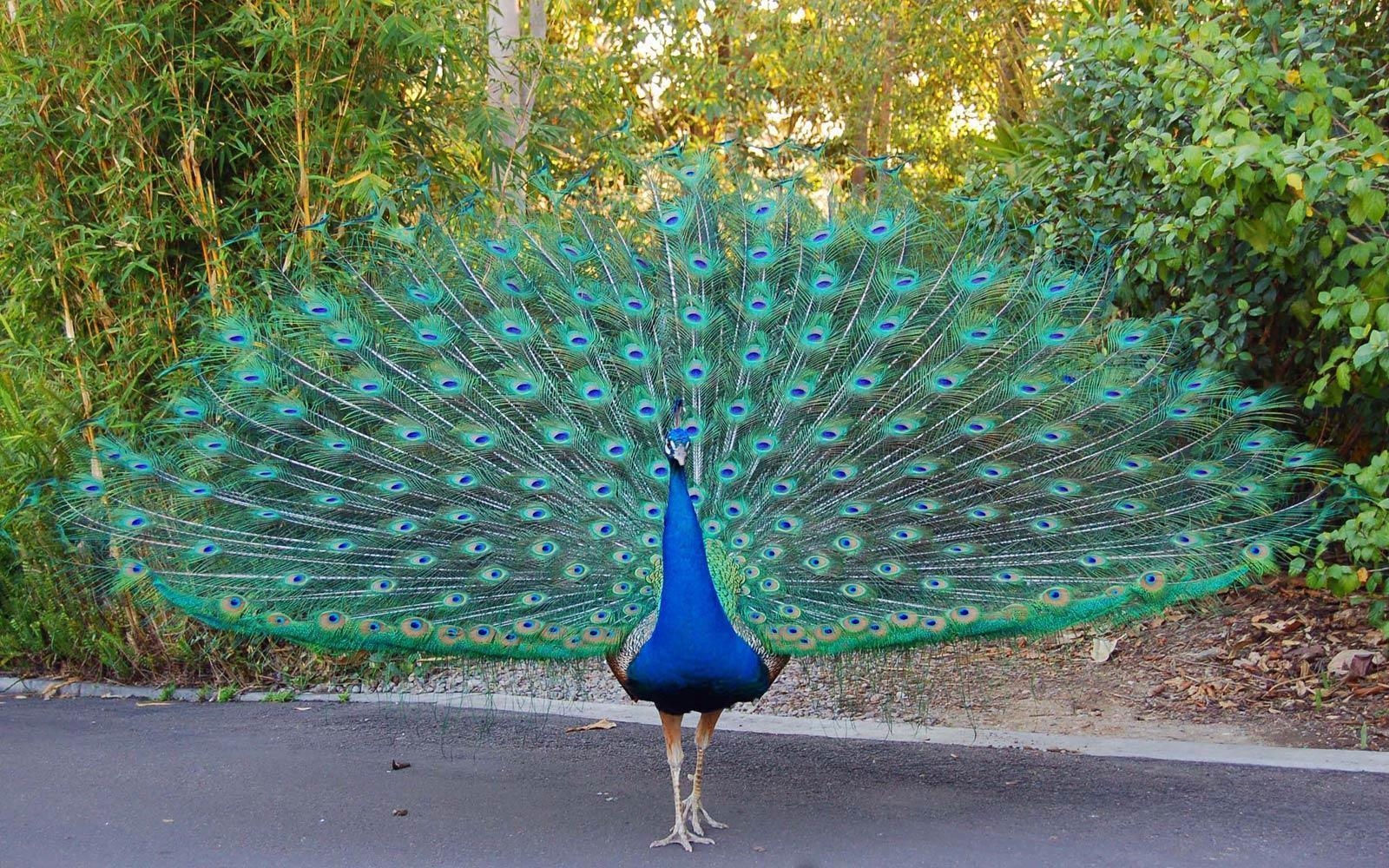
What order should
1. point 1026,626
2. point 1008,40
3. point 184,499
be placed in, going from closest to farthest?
point 1026,626, point 184,499, point 1008,40

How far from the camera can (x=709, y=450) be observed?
15.1 feet

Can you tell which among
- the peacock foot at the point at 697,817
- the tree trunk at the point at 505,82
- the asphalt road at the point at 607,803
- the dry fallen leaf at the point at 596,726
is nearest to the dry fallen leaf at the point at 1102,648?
the asphalt road at the point at 607,803

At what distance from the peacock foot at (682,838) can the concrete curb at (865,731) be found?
82cm

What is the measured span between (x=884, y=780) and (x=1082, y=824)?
87 centimetres

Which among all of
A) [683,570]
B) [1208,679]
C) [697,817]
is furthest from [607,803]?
[1208,679]

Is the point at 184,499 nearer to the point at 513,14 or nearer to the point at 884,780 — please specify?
the point at 884,780

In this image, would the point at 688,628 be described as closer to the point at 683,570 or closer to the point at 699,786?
the point at 683,570

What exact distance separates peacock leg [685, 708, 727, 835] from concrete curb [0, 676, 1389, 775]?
789 millimetres

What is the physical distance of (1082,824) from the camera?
435cm

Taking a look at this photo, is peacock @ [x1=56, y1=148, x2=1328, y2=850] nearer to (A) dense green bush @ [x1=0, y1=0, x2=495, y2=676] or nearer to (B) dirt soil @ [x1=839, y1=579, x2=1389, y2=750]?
(B) dirt soil @ [x1=839, y1=579, x2=1389, y2=750]

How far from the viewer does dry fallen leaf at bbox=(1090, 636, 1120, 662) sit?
258 inches

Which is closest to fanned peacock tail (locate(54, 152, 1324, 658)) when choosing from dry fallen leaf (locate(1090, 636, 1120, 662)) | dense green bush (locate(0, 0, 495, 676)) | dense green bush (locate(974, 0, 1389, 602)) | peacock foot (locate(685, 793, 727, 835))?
dense green bush (locate(974, 0, 1389, 602))

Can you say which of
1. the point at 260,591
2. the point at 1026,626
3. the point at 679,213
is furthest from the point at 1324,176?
the point at 260,591

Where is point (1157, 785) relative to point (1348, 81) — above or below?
below
